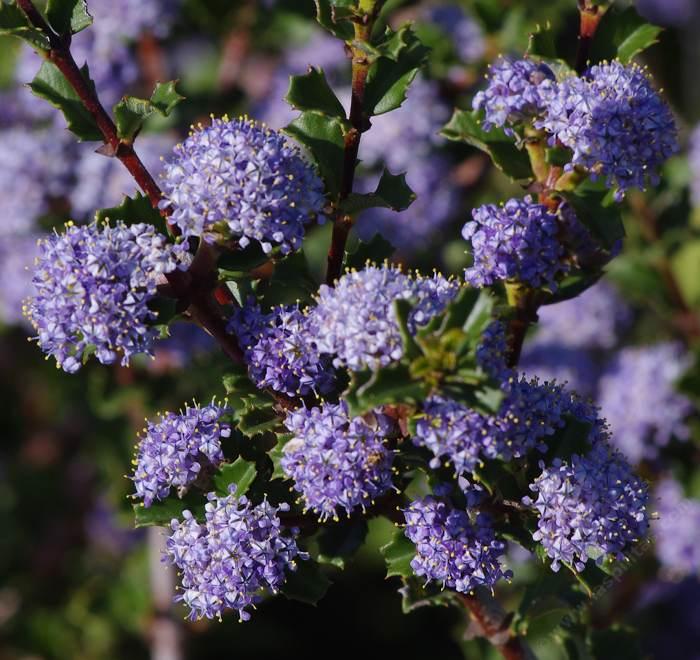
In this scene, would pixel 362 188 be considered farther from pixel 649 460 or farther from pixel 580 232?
pixel 580 232

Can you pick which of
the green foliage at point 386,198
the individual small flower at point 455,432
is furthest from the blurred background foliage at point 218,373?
the individual small flower at point 455,432

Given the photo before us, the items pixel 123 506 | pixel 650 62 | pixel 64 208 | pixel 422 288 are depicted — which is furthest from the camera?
pixel 650 62

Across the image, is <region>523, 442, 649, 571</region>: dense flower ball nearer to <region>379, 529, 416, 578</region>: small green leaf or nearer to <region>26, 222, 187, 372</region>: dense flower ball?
<region>379, 529, 416, 578</region>: small green leaf

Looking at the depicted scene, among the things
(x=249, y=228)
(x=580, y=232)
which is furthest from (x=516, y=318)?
(x=249, y=228)

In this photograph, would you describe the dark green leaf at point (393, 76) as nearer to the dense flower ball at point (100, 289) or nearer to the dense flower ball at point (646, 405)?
the dense flower ball at point (100, 289)

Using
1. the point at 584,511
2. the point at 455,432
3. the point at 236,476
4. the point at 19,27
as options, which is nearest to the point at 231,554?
the point at 236,476

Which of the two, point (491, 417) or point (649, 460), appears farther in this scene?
point (649, 460)
